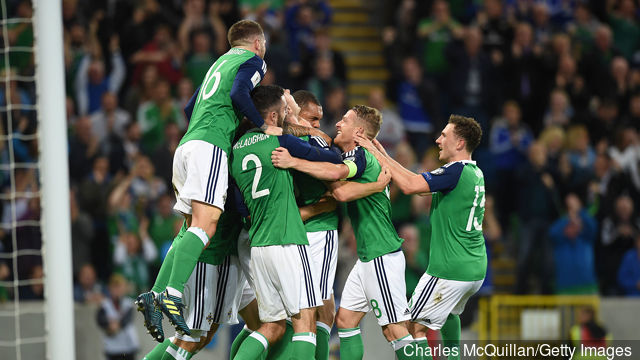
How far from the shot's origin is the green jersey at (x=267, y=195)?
5957 mm

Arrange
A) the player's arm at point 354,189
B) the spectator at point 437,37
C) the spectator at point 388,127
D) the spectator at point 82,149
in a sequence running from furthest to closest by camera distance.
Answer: the spectator at point 437,37, the spectator at point 388,127, the spectator at point 82,149, the player's arm at point 354,189

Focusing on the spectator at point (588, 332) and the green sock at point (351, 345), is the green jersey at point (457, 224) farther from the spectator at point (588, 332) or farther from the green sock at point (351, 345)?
the spectator at point (588, 332)

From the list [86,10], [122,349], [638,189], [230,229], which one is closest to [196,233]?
[230,229]

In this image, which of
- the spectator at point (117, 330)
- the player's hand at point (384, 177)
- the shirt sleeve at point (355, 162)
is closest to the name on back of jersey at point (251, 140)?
the shirt sleeve at point (355, 162)

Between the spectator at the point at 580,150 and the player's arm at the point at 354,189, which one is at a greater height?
the spectator at the point at 580,150

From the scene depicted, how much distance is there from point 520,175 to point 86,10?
629 cm

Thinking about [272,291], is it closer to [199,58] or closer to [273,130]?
[273,130]

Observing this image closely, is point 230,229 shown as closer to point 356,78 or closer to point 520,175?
point 520,175

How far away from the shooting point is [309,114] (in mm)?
6785

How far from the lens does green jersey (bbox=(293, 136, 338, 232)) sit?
6.38m

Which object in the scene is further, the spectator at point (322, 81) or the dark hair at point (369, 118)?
the spectator at point (322, 81)

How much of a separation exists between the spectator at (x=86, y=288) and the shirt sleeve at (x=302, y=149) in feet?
16.7

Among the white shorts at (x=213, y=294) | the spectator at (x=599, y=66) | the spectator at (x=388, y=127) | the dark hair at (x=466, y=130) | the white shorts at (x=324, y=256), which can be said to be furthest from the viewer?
the spectator at (x=599, y=66)

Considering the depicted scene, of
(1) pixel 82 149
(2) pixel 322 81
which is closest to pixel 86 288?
(1) pixel 82 149
